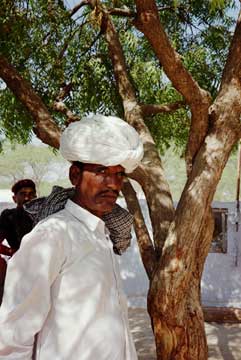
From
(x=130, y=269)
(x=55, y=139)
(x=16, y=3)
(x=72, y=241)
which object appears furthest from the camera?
(x=130, y=269)

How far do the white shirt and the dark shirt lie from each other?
2.27 metres

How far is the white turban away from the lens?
1.77 meters

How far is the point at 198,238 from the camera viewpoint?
3.41 m

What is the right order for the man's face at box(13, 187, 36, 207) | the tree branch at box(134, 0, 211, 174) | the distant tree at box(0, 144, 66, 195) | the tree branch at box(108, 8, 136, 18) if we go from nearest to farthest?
the tree branch at box(134, 0, 211, 174)
the man's face at box(13, 187, 36, 207)
the tree branch at box(108, 8, 136, 18)
the distant tree at box(0, 144, 66, 195)

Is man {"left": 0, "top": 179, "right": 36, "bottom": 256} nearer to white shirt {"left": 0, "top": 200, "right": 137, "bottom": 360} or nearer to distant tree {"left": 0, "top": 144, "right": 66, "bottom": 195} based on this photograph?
white shirt {"left": 0, "top": 200, "right": 137, "bottom": 360}

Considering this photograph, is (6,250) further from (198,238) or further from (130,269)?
(130,269)

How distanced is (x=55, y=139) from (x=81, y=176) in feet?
6.89

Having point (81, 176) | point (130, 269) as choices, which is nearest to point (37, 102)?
point (81, 176)

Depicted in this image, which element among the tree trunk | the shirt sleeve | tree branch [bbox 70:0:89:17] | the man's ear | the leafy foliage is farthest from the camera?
the leafy foliage

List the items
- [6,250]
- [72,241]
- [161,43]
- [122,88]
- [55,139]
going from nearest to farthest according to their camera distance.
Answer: [72,241] → [6,250] → [161,43] → [55,139] → [122,88]

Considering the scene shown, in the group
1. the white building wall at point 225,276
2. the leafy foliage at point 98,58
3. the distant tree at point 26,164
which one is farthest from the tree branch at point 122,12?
the distant tree at point 26,164

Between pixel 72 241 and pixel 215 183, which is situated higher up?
pixel 215 183

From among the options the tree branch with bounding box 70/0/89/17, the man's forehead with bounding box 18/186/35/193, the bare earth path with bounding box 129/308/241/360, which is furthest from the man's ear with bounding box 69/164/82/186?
the bare earth path with bounding box 129/308/241/360

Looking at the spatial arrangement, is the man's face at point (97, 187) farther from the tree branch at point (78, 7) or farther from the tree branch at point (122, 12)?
the tree branch at point (78, 7)
